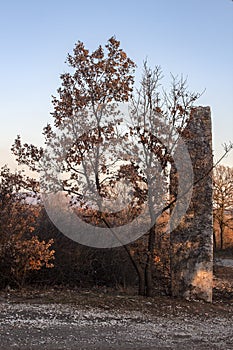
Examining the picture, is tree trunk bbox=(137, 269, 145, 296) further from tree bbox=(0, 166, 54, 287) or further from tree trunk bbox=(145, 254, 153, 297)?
tree bbox=(0, 166, 54, 287)

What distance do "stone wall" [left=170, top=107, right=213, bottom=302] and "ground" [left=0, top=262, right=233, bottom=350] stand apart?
0.39 meters

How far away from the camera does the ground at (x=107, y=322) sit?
20.1ft

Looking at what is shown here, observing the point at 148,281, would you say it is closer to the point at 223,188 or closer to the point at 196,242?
the point at 196,242

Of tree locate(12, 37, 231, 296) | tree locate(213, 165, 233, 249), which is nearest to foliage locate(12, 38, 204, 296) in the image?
tree locate(12, 37, 231, 296)

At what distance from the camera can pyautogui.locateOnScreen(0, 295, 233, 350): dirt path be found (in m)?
6.08

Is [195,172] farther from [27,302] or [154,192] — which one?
[27,302]

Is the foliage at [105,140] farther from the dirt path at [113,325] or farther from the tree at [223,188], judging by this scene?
the tree at [223,188]

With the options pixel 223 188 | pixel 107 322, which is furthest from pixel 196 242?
pixel 223 188

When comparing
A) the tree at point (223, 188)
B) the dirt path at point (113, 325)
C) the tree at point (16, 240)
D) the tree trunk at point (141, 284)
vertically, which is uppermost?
the tree at point (223, 188)

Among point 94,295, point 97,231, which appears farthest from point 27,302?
point 97,231

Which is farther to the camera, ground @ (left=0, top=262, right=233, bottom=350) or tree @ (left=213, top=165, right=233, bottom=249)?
tree @ (left=213, top=165, right=233, bottom=249)

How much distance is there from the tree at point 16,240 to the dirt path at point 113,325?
150 cm

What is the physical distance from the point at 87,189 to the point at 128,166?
936mm

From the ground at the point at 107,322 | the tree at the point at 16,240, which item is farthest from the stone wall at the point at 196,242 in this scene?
the tree at the point at 16,240
